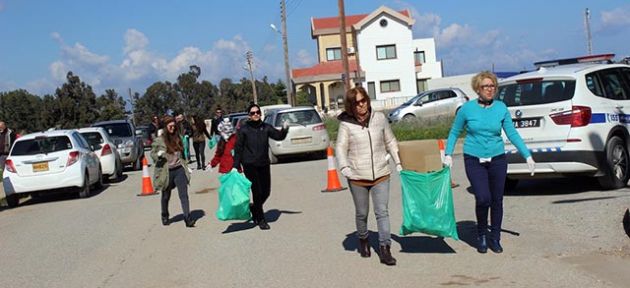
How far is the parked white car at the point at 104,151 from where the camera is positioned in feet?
65.0

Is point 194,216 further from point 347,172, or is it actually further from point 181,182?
point 347,172

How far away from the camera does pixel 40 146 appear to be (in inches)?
631

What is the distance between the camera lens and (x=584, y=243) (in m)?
7.59

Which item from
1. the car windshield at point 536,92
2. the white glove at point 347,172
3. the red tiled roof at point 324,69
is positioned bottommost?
the white glove at point 347,172

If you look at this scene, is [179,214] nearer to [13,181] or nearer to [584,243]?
[13,181]

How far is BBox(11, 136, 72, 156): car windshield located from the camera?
15.9 meters

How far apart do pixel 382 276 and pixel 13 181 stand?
11.1m

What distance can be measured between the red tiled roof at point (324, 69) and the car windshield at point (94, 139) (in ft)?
124

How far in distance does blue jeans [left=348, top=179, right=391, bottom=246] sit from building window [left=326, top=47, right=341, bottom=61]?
180 feet

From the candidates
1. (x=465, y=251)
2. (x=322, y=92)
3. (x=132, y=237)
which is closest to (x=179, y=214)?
(x=132, y=237)

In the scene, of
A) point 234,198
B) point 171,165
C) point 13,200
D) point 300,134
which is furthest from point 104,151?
point 234,198

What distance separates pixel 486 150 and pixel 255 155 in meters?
3.64

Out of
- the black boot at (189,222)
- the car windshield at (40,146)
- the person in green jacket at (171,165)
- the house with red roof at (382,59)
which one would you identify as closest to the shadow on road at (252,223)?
the black boot at (189,222)

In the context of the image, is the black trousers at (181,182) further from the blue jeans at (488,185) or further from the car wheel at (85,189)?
the car wheel at (85,189)
